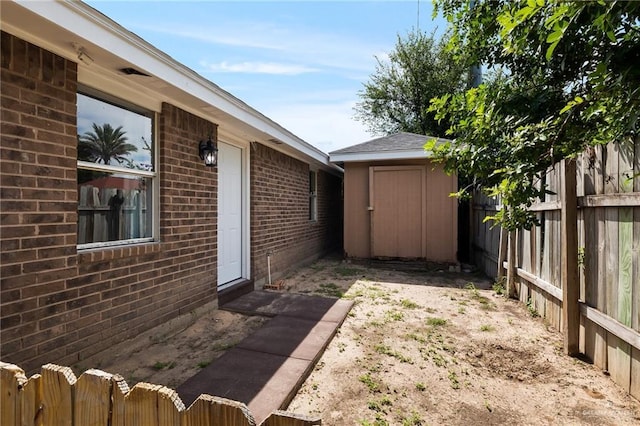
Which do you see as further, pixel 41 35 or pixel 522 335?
pixel 522 335

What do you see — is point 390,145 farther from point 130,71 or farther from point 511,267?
point 130,71

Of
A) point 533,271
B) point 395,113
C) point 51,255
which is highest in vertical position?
point 395,113

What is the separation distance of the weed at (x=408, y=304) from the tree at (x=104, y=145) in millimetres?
4073

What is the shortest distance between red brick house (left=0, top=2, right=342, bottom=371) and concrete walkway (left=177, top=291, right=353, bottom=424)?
0.94 m

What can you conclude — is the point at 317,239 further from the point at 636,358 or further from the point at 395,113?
the point at 395,113

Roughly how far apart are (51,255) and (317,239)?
7.36m

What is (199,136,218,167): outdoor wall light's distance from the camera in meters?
4.41

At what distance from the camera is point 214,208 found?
476 centimetres

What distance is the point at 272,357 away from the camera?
10.4 feet

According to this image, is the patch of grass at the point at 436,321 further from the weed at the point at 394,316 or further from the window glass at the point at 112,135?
the window glass at the point at 112,135

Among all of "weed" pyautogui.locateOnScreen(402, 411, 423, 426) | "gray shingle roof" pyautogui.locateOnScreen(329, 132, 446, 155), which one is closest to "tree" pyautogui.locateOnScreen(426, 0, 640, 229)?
"weed" pyautogui.locateOnScreen(402, 411, 423, 426)

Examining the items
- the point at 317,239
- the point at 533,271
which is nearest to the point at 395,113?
the point at 317,239

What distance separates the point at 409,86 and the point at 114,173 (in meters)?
16.2

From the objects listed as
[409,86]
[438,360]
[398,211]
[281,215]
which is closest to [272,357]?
[438,360]
